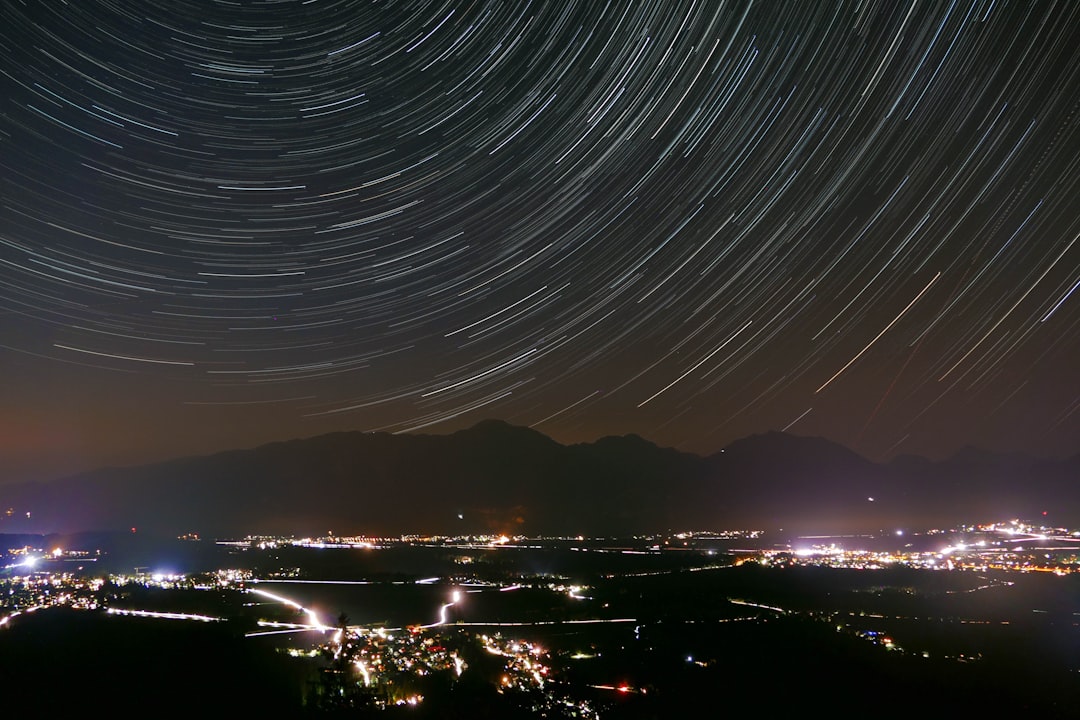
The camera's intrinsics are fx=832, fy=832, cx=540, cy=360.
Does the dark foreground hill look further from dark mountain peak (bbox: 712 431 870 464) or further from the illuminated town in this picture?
the illuminated town

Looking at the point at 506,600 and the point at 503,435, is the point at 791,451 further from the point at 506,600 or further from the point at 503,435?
the point at 506,600

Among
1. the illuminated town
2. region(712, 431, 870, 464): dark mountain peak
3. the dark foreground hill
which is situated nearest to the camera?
the illuminated town

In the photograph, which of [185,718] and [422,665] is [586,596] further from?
[185,718]

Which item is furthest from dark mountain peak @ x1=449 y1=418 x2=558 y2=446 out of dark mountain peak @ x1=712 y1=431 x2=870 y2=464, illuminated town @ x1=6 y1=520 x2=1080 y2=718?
illuminated town @ x1=6 y1=520 x2=1080 y2=718

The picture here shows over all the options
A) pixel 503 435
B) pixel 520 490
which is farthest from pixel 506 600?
pixel 503 435

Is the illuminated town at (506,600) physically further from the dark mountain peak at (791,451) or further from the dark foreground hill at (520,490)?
the dark mountain peak at (791,451)

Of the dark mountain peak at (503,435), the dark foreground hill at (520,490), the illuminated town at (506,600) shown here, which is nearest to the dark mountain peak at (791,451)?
the dark foreground hill at (520,490)

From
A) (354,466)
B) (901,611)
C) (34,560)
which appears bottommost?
(901,611)

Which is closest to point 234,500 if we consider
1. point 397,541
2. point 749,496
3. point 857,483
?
point 397,541
